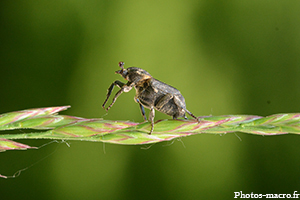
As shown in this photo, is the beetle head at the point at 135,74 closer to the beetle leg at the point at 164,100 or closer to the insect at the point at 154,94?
the insect at the point at 154,94

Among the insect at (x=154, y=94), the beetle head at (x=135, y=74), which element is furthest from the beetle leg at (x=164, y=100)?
the beetle head at (x=135, y=74)

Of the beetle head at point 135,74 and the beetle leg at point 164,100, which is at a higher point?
the beetle head at point 135,74

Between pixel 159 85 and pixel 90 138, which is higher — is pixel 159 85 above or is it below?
above

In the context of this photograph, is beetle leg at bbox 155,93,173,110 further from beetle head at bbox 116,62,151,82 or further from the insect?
beetle head at bbox 116,62,151,82

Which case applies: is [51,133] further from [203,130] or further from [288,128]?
[288,128]

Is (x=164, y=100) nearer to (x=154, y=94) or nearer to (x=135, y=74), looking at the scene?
(x=154, y=94)

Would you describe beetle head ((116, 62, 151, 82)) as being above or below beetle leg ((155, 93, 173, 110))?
above

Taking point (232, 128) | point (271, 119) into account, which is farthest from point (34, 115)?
point (271, 119)

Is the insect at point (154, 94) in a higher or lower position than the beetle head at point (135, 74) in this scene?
lower

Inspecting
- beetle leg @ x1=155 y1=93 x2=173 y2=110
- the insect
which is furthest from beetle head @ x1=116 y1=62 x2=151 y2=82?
beetle leg @ x1=155 y1=93 x2=173 y2=110

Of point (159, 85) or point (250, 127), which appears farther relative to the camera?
point (159, 85)
